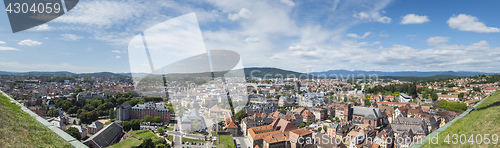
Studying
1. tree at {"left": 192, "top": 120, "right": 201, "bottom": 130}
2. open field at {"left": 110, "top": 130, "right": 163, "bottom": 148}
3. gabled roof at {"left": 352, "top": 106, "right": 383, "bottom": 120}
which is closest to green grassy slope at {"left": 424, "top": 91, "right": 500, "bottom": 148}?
open field at {"left": 110, "top": 130, "right": 163, "bottom": 148}

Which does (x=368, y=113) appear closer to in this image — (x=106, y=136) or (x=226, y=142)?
(x=226, y=142)

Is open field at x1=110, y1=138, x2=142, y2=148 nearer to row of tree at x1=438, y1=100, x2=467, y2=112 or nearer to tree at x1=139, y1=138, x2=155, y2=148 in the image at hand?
tree at x1=139, y1=138, x2=155, y2=148

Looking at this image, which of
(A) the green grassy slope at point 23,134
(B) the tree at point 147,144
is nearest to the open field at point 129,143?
(B) the tree at point 147,144

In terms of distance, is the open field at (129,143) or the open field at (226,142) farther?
the open field at (226,142)

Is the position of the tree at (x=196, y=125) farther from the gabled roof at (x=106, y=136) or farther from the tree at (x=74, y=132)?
the tree at (x=74, y=132)

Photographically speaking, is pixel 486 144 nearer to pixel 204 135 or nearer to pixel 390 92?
pixel 204 135

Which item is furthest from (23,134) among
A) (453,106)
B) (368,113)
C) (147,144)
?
(453,106)

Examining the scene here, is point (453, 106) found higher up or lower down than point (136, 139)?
higher up

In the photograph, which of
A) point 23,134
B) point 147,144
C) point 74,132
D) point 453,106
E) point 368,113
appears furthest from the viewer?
point 453,106
